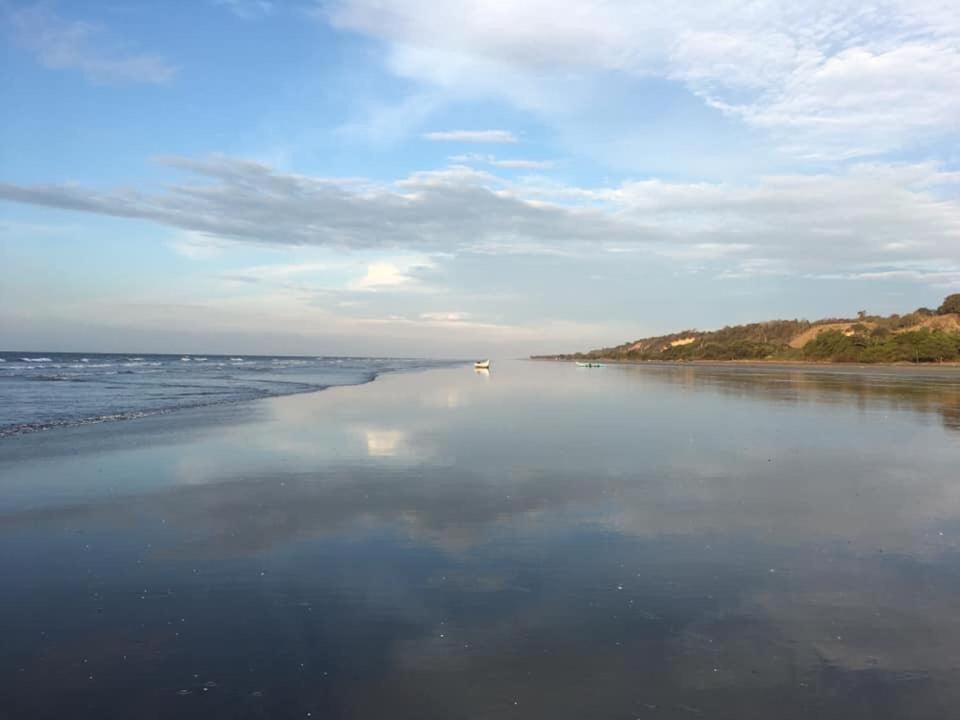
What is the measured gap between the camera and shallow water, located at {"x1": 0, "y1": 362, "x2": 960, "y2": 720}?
4465 millimetres

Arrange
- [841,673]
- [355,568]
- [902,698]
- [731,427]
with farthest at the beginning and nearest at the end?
1. [731,427]
2. [355,568]
3. [841,673]
4. [902,698]

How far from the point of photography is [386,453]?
14.3 meters

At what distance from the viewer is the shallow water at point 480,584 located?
4.46m

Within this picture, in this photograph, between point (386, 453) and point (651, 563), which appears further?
point (386, 453)

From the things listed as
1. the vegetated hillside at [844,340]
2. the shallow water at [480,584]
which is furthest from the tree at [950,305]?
the shallow water at [480,584]

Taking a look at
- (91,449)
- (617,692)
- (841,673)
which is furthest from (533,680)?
(91,449)

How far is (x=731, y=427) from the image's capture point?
18.9 m

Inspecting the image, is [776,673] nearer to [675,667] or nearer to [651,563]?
[675,667]

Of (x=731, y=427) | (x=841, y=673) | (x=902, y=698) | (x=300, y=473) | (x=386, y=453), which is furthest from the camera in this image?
(x=731, y=427)

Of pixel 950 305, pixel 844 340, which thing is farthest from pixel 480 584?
pixel 950 305

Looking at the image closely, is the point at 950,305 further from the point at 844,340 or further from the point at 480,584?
the point at 480,584

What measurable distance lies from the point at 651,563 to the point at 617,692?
9.00 ft

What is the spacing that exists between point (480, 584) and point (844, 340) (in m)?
105

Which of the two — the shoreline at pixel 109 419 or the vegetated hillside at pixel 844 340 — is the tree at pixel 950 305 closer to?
the vegetated hillside at pixel 844 340
